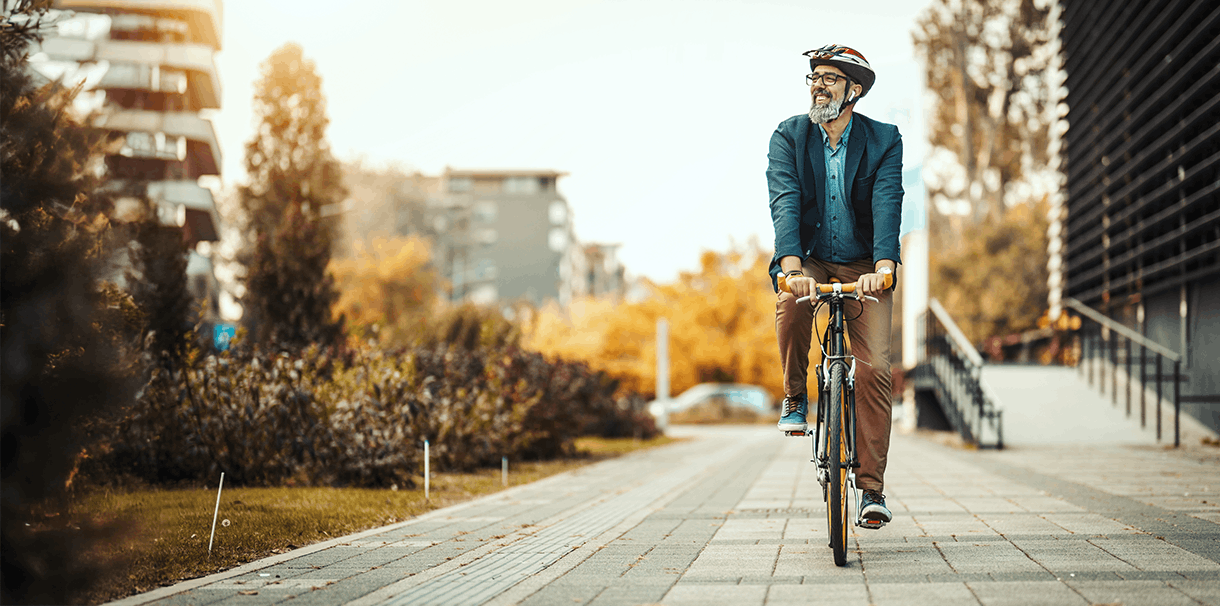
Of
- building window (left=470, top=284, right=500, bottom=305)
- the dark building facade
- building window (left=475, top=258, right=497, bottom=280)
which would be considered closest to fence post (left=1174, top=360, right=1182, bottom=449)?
the dark building facade

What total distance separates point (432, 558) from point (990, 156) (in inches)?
1340

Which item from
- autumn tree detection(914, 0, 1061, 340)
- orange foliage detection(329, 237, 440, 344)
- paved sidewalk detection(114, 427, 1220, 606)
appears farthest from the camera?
orange foliage detection(329, 237, 440, 344)

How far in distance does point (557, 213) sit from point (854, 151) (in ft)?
310

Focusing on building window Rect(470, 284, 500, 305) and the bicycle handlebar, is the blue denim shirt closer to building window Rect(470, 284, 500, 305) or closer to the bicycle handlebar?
the bicycle handlebar

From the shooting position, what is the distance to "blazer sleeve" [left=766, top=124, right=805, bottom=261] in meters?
5.24

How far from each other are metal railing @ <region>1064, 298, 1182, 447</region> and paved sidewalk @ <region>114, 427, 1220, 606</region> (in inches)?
189

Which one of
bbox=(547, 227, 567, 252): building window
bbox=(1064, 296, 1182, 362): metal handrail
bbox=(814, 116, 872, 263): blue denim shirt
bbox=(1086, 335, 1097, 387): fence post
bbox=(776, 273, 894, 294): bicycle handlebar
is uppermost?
bbox=(547, 227, 567, 252): building window

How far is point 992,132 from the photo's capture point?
119ft

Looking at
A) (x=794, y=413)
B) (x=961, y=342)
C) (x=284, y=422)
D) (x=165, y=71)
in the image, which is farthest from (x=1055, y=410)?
(x=165, y=71)

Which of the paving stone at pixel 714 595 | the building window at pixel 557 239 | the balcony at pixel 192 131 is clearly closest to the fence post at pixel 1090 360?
the paving stone at pixel 714 595

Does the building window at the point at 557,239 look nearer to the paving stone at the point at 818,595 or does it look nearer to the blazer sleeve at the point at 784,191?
the blazer sleeve at the point at 784,191

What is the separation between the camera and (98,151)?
595 cm

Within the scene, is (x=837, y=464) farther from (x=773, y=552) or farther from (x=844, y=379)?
(x=773, y=552)

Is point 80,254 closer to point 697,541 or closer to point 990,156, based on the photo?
point 697,541
